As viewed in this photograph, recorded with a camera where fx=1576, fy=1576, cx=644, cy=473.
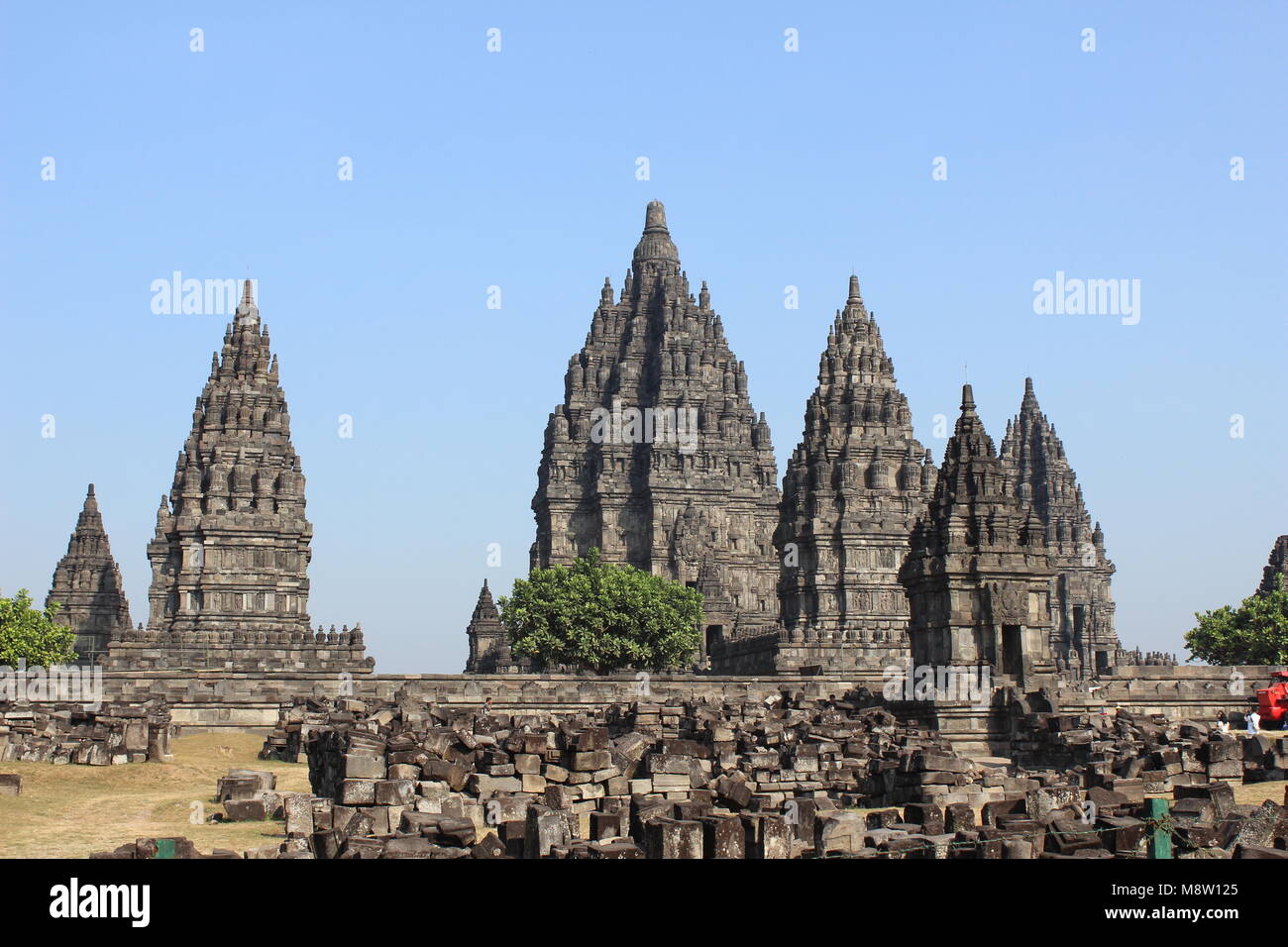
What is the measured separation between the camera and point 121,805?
2502cm

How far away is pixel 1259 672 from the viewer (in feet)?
154

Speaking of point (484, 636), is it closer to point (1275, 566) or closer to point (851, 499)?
point (851, 499)

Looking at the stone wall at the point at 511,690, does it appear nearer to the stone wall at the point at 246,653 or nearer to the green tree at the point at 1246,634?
the stone wall at the point at 246,653

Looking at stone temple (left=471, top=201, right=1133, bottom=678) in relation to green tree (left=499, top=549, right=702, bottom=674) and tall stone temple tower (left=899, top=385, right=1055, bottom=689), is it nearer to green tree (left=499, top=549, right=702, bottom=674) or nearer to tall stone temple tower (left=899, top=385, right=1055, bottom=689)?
green tree (left=499, top=549, right=702, bottom=674)

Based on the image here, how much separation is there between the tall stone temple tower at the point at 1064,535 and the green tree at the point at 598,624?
35.3m

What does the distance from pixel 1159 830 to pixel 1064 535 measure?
80.1 metres

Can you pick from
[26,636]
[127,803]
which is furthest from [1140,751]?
[26,636]

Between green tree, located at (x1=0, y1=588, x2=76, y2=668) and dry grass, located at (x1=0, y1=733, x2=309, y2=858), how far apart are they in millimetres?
26324

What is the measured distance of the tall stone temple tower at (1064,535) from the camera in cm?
9181

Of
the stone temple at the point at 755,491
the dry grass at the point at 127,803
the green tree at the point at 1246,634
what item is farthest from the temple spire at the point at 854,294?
the dry grass at the point at 127,803

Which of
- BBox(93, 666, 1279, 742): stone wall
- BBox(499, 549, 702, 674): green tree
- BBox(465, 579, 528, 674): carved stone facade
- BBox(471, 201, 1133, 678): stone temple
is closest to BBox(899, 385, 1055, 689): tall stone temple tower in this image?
BBox(93, 666, 1279, 742): stone wall

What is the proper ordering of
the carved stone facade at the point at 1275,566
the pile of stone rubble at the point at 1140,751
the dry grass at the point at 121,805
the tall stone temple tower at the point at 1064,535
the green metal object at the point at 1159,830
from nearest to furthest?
the green metal object at the point at 1159,830 → the dry grass at the point at 121,805 → the pile of stone rubble at the point at 1140,751 → the carved stone facade at the point at 1275,566 → the tall stone temple tower at the point at 1064,535

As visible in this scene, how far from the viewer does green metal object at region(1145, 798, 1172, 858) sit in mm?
15586
